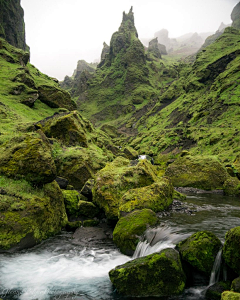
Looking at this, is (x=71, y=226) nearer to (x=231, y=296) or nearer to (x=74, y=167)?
(x=74, y=167)

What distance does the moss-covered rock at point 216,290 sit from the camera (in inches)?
274

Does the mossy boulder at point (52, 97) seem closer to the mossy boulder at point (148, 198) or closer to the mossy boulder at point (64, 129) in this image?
the mossy boulder at point (64, 129)

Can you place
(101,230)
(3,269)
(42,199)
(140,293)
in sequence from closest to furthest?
(140,293) < (3,269) < (42,199) < (101,230)

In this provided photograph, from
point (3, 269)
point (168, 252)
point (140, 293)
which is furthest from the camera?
point (3, 269)

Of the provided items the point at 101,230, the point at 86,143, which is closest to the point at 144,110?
the point at 86,143

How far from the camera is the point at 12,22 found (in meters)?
73.1

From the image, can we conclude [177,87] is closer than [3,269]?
No

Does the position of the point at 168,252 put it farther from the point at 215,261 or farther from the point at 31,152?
Answer: the point at 31,152

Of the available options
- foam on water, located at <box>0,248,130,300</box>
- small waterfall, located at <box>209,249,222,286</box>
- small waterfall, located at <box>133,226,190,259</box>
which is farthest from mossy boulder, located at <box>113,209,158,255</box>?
small waterfall, located at <box>209,249,222,286</box>

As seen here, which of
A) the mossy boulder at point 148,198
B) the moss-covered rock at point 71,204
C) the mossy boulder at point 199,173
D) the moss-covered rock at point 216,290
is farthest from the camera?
the mossy boulder at point 199,173

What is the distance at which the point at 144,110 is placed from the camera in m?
150

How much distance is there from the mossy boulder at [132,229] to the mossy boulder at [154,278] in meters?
2.63

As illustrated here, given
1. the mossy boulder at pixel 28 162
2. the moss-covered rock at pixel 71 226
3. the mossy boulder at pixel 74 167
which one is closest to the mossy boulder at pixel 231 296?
the moss-covered rock at pixel 71 226

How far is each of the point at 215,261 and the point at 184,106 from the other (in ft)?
301
